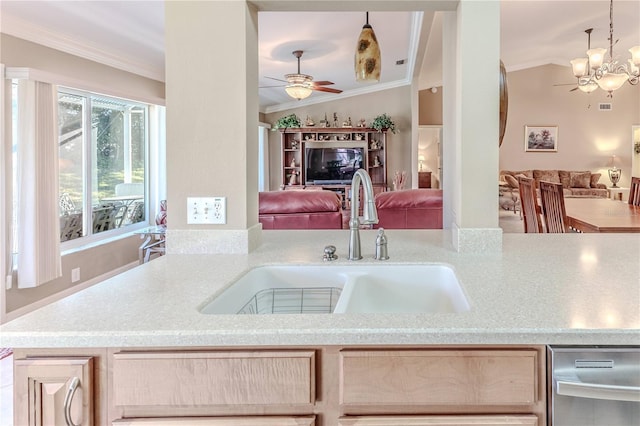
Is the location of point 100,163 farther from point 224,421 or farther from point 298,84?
point 224,421

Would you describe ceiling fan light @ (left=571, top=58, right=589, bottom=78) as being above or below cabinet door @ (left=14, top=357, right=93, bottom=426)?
above

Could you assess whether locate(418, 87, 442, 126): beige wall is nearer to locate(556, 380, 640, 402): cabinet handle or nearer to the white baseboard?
the white baseboard

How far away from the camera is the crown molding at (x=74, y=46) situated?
10.6 ft

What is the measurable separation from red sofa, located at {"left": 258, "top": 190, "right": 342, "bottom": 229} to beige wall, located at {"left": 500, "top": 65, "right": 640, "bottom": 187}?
7581mm

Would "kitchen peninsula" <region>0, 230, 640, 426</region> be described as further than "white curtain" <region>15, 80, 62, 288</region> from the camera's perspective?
No

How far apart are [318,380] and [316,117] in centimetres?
847

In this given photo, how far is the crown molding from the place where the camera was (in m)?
3.25

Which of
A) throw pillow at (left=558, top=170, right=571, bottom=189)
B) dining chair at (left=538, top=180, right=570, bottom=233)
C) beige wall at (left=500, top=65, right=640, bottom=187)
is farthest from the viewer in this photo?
beige wall at (left=500, top=65, right=640, bottom=187)

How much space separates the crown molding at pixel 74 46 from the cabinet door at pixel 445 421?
3.82 metres

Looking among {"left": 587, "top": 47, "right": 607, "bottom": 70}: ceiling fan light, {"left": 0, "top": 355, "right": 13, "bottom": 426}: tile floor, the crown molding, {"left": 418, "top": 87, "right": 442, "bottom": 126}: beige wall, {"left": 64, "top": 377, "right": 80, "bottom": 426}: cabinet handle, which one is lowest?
{"left": 0, "top": 355, "right": 13, "bottom": 426}: tile floor

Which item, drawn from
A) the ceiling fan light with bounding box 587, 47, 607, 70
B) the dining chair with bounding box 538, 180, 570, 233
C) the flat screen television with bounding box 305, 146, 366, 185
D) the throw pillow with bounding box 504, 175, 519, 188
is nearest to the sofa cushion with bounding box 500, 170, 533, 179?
Answer: the throw pillow with bounding box 504, 175, 519, 188

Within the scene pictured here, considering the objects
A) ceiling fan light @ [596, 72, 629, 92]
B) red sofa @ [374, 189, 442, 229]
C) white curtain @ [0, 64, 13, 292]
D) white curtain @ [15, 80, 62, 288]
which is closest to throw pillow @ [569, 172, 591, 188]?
ceiling fan light @ [596, 72, 629, 92]

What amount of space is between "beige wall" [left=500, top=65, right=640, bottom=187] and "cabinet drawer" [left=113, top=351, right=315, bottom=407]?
987 cm

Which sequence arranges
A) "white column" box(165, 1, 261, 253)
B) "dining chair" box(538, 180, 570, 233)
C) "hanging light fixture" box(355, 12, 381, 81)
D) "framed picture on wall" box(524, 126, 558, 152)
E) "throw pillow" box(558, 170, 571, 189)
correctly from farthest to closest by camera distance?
"framed picture on wall" box(524, 126, 558, 152) → "throw pillow" box(558, 170, 571, 189) → "dining chair" box(538, 180, 570, 233) → "hanging light fixture" box(355, 12, 381, 81) → "white column" box(165, 1, 261, 253)
